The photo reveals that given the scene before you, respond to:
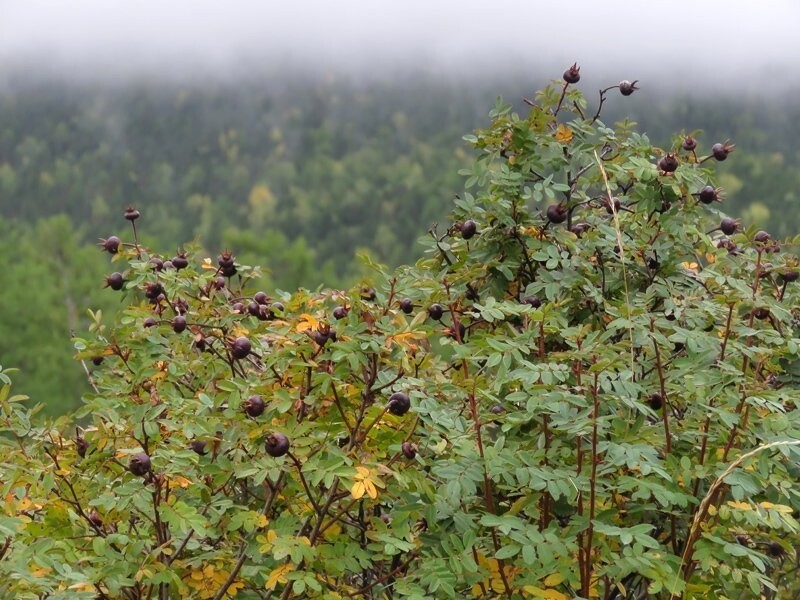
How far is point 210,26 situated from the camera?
8888cm

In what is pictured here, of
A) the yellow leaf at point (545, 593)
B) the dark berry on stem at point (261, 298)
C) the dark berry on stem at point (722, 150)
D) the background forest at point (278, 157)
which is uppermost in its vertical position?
the dark berry on stem at point (722, 150)

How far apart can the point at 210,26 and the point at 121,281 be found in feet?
295

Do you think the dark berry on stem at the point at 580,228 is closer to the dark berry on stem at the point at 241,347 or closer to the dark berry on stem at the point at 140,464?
the dark berry on stem at the point at 241,347

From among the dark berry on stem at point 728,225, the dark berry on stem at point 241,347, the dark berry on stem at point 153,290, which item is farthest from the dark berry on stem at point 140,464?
the dark berry on stem at point 728,225

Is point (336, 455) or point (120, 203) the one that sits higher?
point (336, 455)

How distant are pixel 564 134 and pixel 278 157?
4120 cm

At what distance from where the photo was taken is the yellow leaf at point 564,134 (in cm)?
280

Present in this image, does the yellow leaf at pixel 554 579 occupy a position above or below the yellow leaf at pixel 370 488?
below

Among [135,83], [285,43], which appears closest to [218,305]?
[135,83]

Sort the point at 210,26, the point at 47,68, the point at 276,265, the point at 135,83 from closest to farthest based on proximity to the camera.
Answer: the point at 276,265
the point at 135,83
the point at 47,68
the point at 210,26

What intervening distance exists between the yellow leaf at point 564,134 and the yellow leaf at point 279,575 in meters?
1.29

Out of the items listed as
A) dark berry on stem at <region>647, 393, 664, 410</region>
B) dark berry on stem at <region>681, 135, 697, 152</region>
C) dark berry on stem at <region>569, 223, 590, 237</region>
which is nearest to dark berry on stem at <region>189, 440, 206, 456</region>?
dark berry on stem at <region>647, 393, 664, 410</region>

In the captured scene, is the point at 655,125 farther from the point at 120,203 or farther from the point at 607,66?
the point at 607,66

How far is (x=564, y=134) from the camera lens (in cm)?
280
